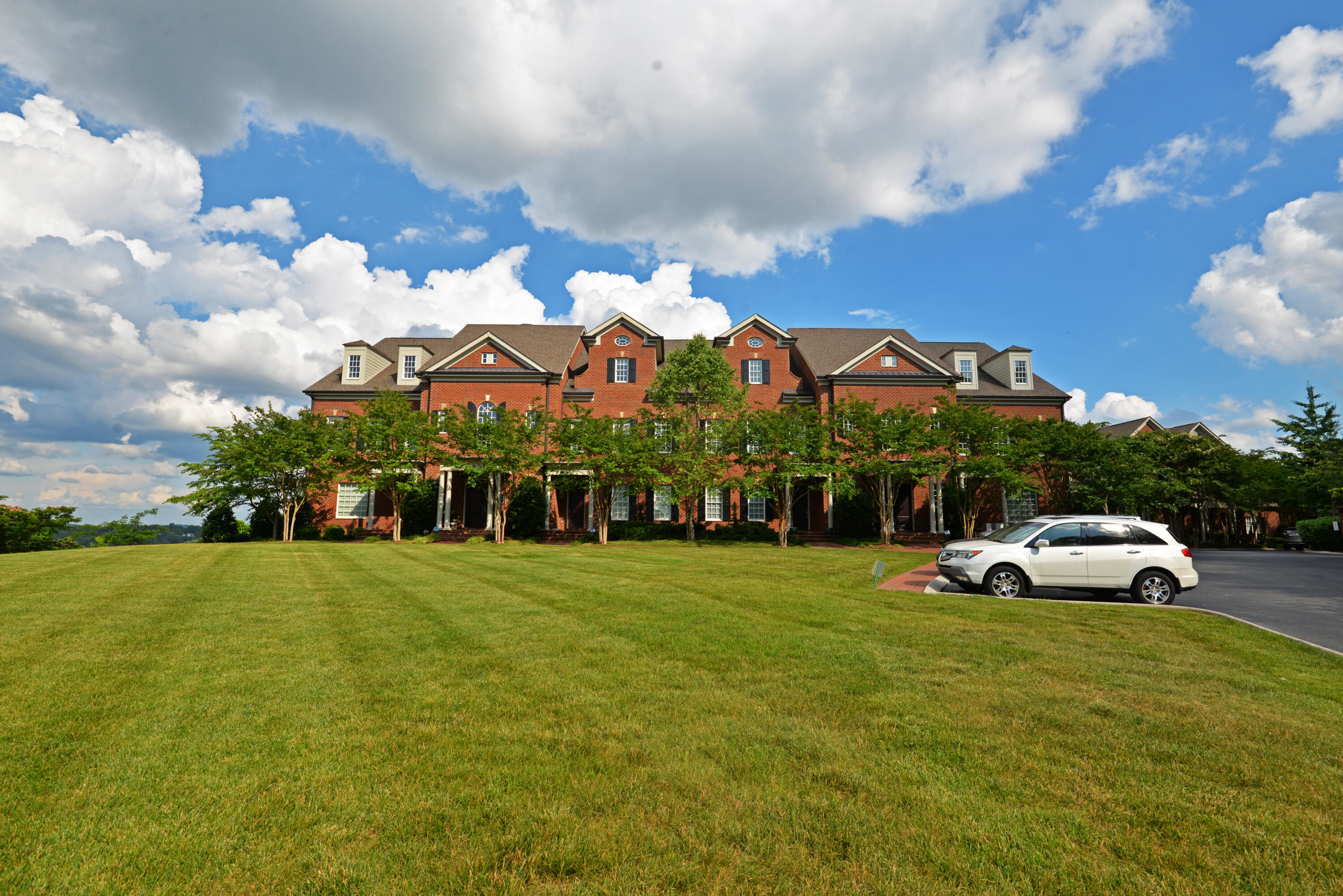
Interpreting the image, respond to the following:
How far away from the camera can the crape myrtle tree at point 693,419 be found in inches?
1147

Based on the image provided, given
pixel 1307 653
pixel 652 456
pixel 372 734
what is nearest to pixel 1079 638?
pixel 1307 653

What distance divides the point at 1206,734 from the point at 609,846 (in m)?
4.80

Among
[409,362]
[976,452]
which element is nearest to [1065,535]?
[976,452]

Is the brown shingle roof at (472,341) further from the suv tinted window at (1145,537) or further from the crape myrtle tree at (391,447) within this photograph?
the suv tinted window at (1145,537)

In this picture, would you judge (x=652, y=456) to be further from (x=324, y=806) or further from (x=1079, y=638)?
(x=324, y=806)

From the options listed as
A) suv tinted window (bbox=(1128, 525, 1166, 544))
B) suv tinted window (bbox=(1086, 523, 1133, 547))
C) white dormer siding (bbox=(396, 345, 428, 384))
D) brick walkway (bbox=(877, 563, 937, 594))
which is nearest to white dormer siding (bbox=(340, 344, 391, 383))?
white dormer siding (bbox=(396, 345, 428, 384))

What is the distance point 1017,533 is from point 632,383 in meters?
25.0

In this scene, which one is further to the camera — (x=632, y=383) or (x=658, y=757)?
(x=632, y=383)

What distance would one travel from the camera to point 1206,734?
4637mm

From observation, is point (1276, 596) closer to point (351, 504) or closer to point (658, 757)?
point (658, 757)

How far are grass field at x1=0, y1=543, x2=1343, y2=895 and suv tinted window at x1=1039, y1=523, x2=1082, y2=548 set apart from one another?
10.6ft

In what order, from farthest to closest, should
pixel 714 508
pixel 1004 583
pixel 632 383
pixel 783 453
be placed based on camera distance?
pixel 632 383 → pixel 714 508 → pixel 783 453 → pixel 1004 583

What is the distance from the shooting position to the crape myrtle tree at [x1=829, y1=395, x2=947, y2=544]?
2791 centimetres

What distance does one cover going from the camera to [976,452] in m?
29.0
